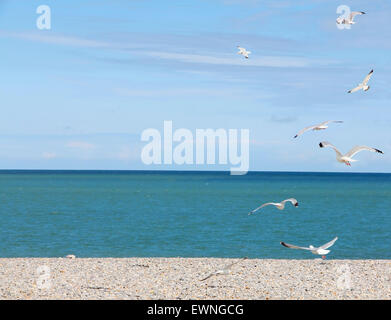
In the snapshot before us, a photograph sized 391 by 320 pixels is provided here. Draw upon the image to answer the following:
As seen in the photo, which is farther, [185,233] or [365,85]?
[185,233]

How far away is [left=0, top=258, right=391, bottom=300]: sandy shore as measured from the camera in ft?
54.4

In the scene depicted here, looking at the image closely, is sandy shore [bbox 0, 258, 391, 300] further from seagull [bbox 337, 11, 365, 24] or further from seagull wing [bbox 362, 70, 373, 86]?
seagull [bbox 337, 11, 365, 24]

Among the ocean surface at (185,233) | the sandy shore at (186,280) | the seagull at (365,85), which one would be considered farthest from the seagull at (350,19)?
the ocean surface at (185,233)

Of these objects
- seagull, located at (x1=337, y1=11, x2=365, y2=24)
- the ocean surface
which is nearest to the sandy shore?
seagull, located at (x1=337, y1=11, x2=365, y2=24)

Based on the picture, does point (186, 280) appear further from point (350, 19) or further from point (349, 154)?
point (350, 19)

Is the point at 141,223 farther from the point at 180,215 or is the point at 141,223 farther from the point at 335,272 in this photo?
the point at 335,272

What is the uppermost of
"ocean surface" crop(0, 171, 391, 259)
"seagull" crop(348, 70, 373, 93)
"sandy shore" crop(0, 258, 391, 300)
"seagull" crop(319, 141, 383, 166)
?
"seagull" crop(348, 70, 373, 93)

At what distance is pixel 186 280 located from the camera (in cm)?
1894

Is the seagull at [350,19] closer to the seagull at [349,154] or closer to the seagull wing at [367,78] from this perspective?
the seagull wing at [367,78]

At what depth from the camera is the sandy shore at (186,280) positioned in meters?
16.6

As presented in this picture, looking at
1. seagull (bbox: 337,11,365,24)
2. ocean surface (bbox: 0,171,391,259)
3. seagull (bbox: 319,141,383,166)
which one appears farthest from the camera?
ocean surface (bbox: 0,171,391,259)

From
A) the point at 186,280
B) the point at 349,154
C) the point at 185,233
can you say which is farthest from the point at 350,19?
the point at 185,233
